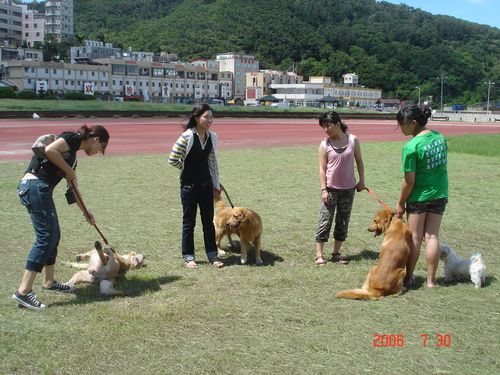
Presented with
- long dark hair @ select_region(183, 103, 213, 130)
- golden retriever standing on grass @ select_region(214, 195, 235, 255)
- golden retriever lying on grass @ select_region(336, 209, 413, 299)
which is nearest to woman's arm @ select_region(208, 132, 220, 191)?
long dark hair @ select_region(183, 103, 213, 130)

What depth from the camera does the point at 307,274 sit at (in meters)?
6.21

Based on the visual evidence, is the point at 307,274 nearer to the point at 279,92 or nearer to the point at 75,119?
the point at 75,119

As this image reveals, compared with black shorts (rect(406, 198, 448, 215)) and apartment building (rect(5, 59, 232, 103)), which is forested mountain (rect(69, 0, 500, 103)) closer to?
apartment building (rect(5, 59, 232, 103))

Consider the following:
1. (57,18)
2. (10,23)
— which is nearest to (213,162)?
(10,23)

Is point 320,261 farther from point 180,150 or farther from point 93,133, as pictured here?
point 93,133

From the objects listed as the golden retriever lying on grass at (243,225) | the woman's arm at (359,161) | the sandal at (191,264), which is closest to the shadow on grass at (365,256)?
the woman's arm at (359,161)

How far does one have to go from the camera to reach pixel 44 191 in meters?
4.92

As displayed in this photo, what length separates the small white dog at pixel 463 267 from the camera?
→ 576cm

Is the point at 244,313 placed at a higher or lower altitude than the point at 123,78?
lower

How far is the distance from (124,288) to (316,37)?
7134 inches

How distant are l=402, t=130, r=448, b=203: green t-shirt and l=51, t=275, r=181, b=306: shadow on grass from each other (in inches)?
111

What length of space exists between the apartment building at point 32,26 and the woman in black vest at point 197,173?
159 m

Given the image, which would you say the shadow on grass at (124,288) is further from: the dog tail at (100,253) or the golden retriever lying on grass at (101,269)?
A: the dog tail at (100,253)

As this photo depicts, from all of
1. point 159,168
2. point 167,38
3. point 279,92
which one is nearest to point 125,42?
point 167,38
